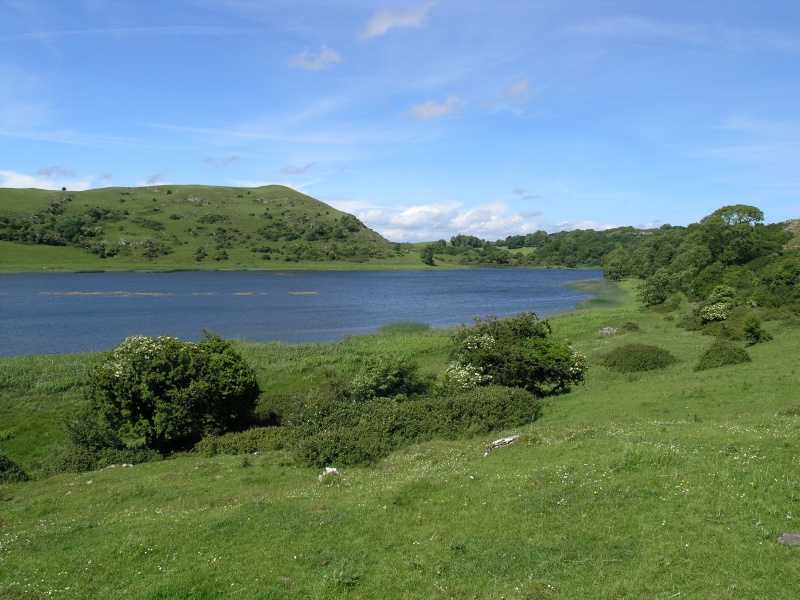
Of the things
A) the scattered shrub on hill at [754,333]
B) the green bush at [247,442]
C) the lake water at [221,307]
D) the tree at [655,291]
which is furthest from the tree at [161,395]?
the tree at [655,291]

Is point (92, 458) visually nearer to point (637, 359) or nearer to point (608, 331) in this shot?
point (637, 359)

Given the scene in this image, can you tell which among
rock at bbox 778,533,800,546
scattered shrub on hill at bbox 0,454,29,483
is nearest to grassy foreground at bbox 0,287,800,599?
rock at bbox 778,533,800,546

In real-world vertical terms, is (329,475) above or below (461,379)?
below

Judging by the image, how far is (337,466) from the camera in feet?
71.1

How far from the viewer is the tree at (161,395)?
28766 millimetres

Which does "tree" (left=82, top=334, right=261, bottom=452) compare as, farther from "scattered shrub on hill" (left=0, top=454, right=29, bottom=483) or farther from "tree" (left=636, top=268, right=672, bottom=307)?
"tree" (left=636, top=268, right=672, bottom=307)

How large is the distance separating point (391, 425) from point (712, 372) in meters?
20.6

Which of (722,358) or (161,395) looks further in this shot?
(722,358)

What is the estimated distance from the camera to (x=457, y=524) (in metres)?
12.1

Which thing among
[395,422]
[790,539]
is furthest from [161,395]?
[790,539]

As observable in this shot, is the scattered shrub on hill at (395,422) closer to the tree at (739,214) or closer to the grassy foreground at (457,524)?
the grassy foreground at (457,524)

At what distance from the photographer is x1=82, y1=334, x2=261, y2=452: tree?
1133 inches

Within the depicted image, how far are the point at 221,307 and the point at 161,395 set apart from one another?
6954cm

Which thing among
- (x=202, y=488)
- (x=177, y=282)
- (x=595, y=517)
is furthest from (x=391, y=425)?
(x=177, y=282)
